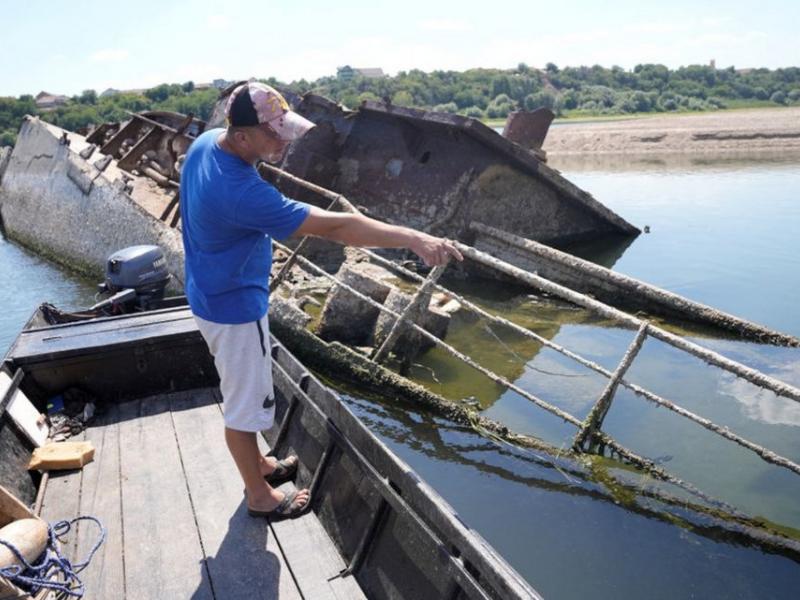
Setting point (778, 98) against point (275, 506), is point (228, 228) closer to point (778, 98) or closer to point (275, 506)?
point (275, 506)

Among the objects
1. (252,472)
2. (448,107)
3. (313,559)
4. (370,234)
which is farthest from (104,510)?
(448,107)

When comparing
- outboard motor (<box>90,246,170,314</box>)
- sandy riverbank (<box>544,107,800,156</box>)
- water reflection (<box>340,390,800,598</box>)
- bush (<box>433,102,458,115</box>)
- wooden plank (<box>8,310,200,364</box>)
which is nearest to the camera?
water reflection (<box>340,390,800,598</box>)

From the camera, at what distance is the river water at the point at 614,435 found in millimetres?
4109

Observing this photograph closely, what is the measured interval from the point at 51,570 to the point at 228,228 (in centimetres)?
172

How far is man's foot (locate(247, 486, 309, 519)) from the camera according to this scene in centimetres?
315

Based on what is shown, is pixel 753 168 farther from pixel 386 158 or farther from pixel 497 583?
pixel 497 583

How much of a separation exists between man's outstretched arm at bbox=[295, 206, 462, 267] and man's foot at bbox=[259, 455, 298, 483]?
5.14ft

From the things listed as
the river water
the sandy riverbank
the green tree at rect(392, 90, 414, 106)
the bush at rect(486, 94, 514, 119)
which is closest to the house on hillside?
the green tree at rect(392, 90, 414, 106)

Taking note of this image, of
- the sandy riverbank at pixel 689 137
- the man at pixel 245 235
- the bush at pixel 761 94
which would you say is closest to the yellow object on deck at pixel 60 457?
the man at pixel 245 235

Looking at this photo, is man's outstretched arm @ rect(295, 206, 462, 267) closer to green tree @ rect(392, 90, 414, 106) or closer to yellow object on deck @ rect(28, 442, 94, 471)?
yellow object on deck @ rect(28, 442, 94, 471)

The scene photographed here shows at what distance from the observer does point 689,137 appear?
125 ft

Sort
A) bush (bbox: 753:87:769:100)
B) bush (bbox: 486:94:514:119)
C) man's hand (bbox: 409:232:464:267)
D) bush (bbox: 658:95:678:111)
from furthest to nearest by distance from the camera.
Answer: bush (bbox: 486:94:514:119) < bush (bbox: 753:87:769:100) < bush (bbox: 658:95:678:111) < man's hand (bbox: 409:232:464:267)

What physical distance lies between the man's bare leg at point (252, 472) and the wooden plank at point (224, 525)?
4.3 inches

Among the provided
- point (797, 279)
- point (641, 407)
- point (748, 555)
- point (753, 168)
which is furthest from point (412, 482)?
point (753, 168)
